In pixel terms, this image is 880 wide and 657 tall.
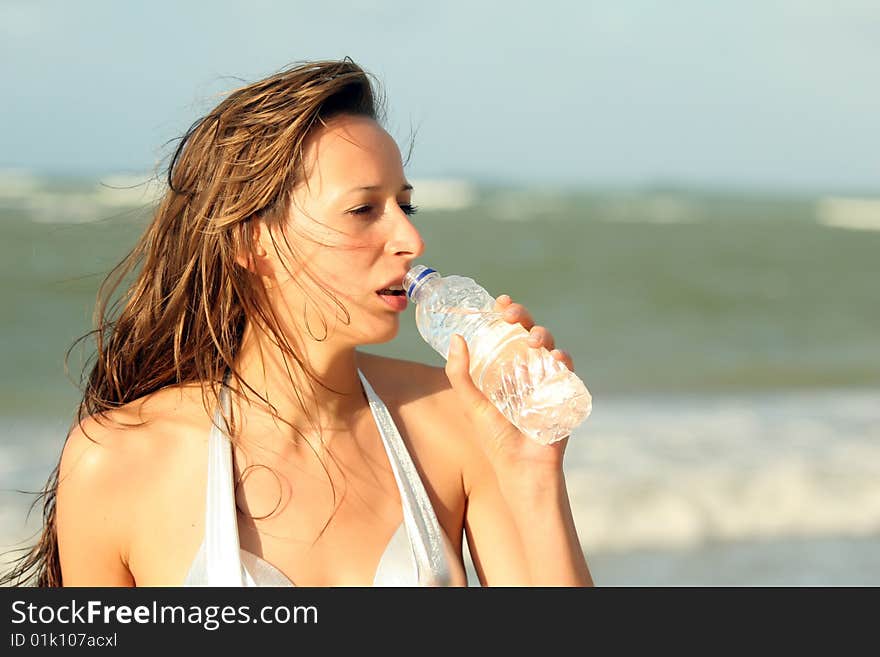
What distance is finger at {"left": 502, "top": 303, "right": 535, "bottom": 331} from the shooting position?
323 cm

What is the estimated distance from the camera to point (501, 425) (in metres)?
3.29

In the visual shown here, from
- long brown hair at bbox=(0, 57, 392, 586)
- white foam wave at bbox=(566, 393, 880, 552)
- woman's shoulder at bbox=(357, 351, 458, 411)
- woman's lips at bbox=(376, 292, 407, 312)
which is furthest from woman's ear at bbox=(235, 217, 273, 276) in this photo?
white foam wave at bbox=(566, 393, 880, 552)

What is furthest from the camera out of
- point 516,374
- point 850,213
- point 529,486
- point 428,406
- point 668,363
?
point 850,213

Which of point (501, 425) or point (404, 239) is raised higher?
point (404, 239)

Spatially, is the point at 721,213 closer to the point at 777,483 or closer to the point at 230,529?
the point at 777,483

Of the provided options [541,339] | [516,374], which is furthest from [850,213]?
[541,339]

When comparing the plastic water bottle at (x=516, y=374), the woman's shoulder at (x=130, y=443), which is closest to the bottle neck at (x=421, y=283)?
the plastic water bottle at (x=516, y=374)

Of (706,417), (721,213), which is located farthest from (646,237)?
(706,417)

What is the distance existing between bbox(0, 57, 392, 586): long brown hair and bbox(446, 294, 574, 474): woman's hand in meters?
0.54

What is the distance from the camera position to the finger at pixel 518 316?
3.23m

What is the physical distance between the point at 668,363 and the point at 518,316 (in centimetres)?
877

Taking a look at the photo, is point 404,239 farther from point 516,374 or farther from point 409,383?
point 409,383

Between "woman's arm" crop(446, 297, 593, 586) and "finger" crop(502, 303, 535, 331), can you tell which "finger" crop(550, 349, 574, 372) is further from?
"finger" crop(502, 303, 535, 331)

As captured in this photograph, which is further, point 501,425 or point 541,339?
point 501,425
